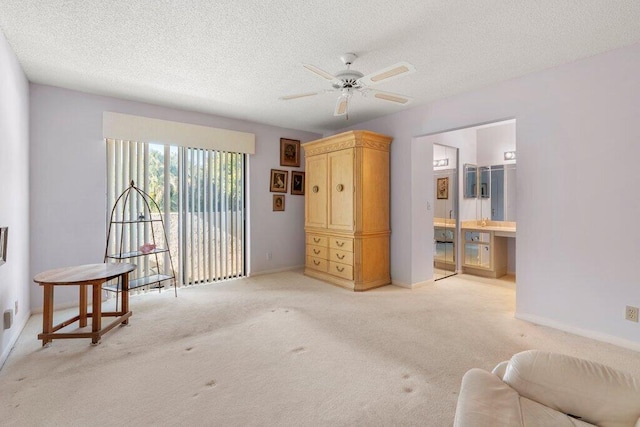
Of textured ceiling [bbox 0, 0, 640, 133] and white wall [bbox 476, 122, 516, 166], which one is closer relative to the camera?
textured ceiling [bbox 0, 0, 640, 133]

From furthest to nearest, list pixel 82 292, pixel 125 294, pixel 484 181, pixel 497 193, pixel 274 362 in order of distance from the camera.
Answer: pixel 484 181 → pixel 497 193 → pixel 125 294 → pixel 82 292 → pixel 274 362

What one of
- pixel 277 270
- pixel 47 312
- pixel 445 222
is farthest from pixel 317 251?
pixel 47 312

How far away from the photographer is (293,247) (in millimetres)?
5555

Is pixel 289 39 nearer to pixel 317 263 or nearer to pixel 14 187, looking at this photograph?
pixel 14 187

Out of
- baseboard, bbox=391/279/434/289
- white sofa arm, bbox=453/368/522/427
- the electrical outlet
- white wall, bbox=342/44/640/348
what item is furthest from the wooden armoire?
white sofa arm, bbox=453/368/522/427

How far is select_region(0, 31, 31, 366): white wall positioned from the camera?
2.36m

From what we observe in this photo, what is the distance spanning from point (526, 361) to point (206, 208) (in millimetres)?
4190

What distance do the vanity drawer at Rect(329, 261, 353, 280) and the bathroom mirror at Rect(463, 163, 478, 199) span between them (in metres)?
2.59

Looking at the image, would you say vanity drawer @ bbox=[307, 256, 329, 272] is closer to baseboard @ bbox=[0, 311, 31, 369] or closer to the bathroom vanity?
the bathroom vanity

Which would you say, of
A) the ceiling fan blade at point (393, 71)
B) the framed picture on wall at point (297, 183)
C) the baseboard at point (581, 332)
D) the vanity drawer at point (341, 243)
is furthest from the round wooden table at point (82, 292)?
the baseboard at point (581, 332)

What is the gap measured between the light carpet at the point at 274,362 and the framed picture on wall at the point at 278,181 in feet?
6.92

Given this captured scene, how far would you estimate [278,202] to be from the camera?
5.33 meters

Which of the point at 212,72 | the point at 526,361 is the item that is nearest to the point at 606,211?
the point at 526,361

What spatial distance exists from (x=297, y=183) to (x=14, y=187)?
3647 mm
